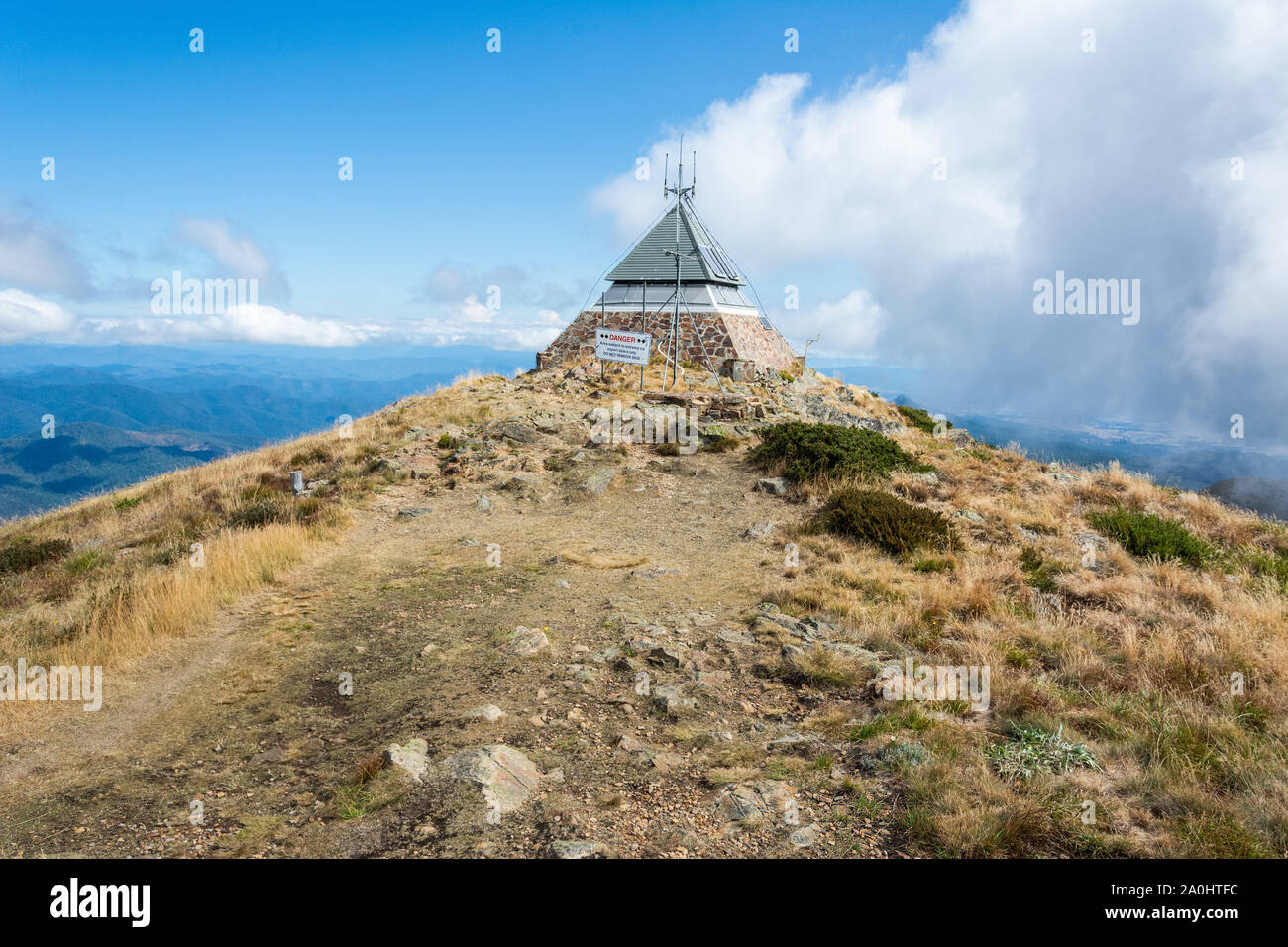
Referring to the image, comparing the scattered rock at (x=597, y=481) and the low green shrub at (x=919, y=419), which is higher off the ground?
the low green shrub at (x=919, y=419)

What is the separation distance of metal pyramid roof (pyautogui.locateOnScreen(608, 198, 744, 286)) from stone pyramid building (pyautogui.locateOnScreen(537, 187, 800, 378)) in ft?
0.16

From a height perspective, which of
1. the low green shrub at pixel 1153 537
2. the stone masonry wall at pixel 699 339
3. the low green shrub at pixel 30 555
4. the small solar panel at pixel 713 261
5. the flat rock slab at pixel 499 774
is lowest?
the flat rock slab at pixel 499 774

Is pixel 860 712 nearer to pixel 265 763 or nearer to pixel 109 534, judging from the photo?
pixel 265 763

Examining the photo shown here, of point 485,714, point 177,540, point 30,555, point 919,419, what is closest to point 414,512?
point 177,540

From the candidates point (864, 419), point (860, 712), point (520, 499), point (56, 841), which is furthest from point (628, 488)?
point (864, 419)

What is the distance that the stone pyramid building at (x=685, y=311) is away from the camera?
31.4 m

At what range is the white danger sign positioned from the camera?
80.6 ft

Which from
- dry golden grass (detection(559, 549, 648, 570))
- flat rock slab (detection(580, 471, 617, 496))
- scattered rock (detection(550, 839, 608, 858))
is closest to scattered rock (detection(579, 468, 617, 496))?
flat rock slab (detection(580, 471, 617, 496))

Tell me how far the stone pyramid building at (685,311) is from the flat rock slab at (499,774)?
982 inches

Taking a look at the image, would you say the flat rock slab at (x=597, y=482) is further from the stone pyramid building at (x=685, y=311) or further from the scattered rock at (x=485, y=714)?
the stone pyramid building at (x=685, y=311)

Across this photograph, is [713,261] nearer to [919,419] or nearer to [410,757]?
[919,419]

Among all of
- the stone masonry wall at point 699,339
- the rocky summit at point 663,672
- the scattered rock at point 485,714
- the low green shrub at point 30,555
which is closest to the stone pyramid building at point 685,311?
the stone masonry wall at point 699,339

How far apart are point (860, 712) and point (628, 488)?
33.8ft

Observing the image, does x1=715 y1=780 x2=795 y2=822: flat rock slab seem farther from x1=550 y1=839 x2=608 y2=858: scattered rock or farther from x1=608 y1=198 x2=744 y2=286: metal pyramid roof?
x1=608 y1=198 x2=744 y2=286: metal pyramid roof
